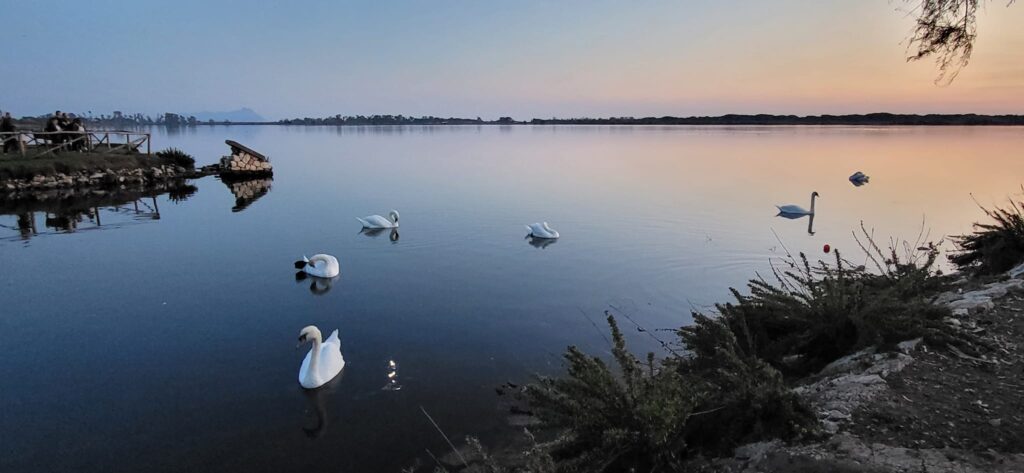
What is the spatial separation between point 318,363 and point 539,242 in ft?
26.5

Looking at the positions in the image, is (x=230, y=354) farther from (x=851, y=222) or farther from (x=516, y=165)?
(x=516, y=165)

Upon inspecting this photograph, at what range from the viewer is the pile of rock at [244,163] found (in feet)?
97.5

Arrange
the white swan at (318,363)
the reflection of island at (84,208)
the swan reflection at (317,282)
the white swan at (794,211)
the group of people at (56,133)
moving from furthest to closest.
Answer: the group of people at (56,133) → the white swan at (794,211) → the reflection of island at (84,208) → the swan reflection at (317,282) → the white swan at (318,363)

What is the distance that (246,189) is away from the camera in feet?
84.4

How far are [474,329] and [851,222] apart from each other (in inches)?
534

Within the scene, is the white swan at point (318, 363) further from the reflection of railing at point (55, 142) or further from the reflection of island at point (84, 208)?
the reflection of railing at point (55, 142)

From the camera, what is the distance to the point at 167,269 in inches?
454

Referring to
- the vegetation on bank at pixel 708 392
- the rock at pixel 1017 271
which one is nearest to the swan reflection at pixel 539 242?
the vegetation on bank at pixel 708 392

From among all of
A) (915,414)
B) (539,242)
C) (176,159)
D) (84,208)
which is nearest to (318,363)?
(915,414)

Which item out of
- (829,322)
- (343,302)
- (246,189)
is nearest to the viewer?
(829,322)

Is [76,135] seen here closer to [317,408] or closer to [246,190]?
[246,190]

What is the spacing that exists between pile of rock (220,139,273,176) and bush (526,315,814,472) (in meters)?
29.7

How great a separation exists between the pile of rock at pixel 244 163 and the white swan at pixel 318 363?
26.2m

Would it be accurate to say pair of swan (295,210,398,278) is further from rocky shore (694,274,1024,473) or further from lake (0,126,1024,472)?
rocky shore (694,274,1024,473)
